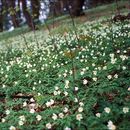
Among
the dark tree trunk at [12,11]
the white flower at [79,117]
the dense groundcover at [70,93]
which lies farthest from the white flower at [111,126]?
the dark tree trunk at [12,11]

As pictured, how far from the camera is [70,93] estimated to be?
7215 millimetres

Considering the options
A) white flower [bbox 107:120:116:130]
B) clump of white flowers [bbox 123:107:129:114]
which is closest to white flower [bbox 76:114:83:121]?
white flower [bbox 107:120:116:130]

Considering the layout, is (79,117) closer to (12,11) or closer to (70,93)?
(70,93)

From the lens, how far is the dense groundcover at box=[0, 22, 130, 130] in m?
5.90

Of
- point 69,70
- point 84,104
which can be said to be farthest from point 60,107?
point 69,70

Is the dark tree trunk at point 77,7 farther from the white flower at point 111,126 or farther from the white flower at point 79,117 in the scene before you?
the white flower at point 111,126

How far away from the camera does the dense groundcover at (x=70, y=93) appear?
5.90 meters

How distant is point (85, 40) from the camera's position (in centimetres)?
1303

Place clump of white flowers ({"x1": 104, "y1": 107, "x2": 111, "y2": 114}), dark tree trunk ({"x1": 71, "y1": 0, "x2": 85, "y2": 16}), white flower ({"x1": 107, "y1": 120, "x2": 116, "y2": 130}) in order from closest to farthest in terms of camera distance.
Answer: white flower ({"x1": 107, "y1": 120, "x2": 116, "y2": 130}), clump of white flowers ({"x1": 104, "y1": 107, "x2": 111, "y2": 114}), dark tree trunk ({"x1": 71, "y1": 0, "x2": 85, "y2": 16})

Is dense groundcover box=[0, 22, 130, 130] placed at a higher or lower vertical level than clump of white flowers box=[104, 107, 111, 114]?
lower

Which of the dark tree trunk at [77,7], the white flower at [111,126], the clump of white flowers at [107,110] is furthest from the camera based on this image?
the dark tree trunk at [77,7]

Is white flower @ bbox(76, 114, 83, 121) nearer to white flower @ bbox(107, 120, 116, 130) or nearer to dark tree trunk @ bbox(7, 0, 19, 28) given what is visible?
white flower @ bbox(107, 120, 116, 130)

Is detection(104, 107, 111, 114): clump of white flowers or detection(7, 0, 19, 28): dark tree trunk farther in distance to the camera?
detection(7, 0, 19, 28): dark tree trunk

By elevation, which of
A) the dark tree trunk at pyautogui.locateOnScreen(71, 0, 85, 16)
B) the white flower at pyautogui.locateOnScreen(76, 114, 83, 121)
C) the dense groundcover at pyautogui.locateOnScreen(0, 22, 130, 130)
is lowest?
the dark tree trunk at pyautogui.locateOnScreen(71, 0, 85, 16)
